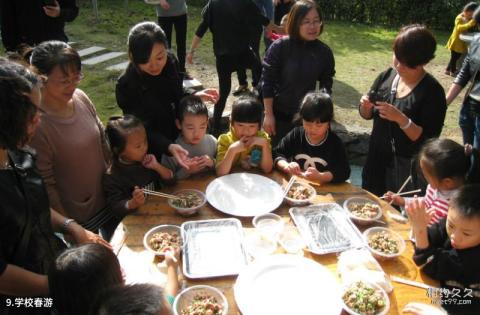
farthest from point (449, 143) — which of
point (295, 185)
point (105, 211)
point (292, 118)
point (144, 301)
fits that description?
point (105, 211)

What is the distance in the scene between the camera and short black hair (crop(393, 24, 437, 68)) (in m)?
2.66

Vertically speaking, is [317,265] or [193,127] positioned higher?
[193,127]

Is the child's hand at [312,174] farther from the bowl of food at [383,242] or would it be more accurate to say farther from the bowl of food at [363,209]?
the bowl of food at [383,242]

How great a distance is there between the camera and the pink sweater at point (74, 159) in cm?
230

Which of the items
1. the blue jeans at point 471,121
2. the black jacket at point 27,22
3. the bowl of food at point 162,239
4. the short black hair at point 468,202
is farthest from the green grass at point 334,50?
the bowl of food at point 162,239

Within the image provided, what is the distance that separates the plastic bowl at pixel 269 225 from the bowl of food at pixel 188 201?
367 millimetres

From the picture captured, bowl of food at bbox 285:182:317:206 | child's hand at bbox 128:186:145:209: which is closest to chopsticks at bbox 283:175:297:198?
bowl of food at bbox 285:182:317:206

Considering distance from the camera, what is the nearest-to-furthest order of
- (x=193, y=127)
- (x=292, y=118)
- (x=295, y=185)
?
(x=295, y=185), (x=193, y=127), (x=292, y=118)

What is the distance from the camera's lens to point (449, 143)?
2260 millimetres

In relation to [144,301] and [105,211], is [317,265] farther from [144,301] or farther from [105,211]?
[105,211]

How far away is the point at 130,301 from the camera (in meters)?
1.21

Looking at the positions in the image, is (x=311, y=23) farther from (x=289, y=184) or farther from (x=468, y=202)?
(x=468, y=202)

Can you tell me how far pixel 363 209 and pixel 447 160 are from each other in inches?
21.7

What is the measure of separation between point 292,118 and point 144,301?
108 inches
